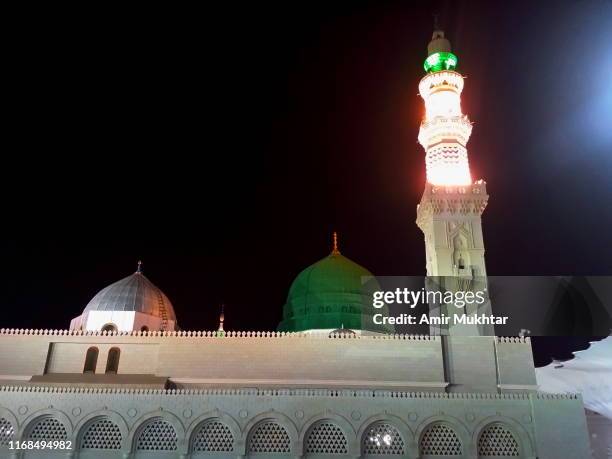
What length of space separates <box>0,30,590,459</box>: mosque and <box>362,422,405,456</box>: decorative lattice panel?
0.09ft

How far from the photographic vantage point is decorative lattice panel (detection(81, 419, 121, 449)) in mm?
14805

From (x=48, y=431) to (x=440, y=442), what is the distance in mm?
11049

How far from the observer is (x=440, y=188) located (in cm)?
1981

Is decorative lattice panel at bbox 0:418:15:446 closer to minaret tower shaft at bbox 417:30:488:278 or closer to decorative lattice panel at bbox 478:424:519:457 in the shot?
decorative lattice panel at bbox 478:424:519:457

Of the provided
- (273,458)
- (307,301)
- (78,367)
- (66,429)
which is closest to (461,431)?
(273,458)

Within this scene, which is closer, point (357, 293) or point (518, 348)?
point (518, 348)

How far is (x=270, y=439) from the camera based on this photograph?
14.9 meters

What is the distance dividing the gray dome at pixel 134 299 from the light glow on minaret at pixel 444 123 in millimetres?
11868

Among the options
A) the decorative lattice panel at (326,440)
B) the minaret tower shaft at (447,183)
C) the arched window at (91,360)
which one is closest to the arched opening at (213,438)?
the decorative lattice panel at (326,440)

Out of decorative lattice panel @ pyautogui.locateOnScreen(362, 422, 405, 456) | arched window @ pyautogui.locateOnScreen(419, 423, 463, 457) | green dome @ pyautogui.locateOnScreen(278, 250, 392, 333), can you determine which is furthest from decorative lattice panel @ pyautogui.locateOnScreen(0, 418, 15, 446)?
arched window @ pyautogui.locateOnScreen(419, 423, 463, 457)

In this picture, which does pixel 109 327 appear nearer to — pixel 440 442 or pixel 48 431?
pixel 48 431

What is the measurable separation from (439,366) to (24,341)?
1367 cm

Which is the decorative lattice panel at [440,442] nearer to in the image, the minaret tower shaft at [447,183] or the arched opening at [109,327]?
the minaret tower shaft at [447,183]

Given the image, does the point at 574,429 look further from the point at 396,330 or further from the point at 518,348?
the point at 396,330
